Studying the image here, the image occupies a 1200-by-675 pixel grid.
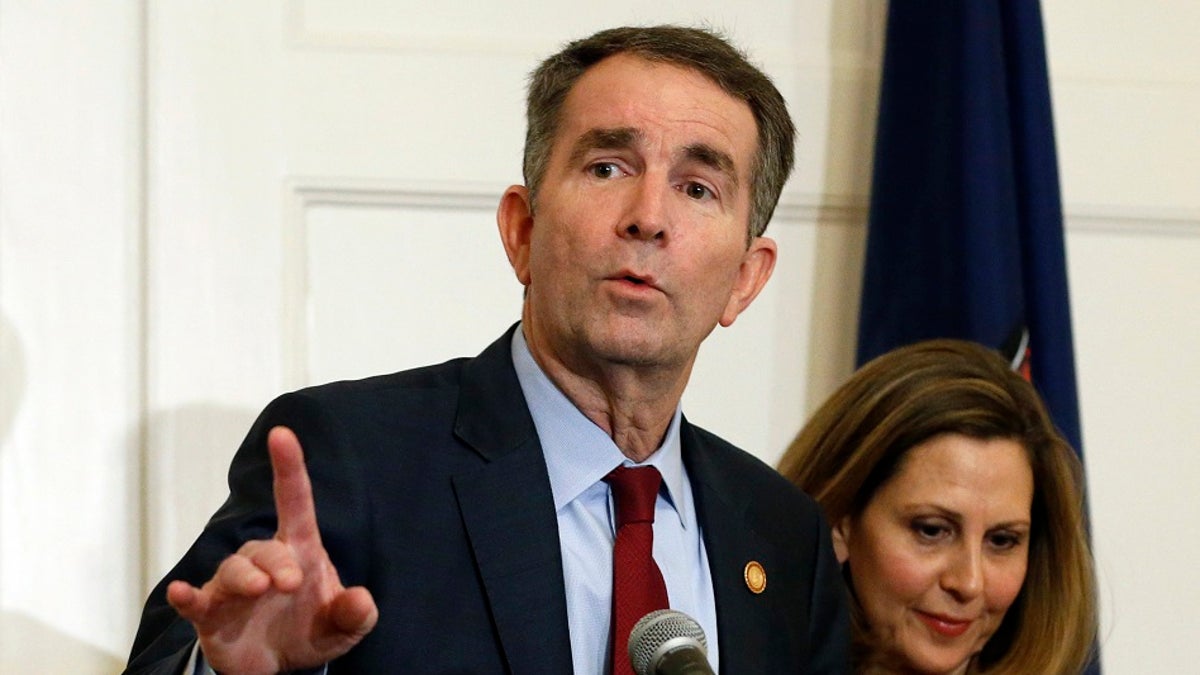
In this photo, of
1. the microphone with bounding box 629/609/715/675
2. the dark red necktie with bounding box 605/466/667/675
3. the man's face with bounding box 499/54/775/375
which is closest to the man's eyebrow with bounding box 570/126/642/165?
the man's face with bounding box 499/54/775/375

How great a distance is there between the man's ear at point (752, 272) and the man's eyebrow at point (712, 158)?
0.14 meters

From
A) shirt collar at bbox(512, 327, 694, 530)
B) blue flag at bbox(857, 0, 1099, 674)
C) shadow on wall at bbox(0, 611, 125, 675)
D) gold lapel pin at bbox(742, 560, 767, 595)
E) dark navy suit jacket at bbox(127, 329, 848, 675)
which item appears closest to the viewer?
dark navy suit jacket at bbox(127, 329, 848, 675)

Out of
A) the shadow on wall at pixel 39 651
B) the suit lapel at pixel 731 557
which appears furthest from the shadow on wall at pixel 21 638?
the suit lapel at pixel 731 557

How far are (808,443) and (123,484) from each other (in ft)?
3.57

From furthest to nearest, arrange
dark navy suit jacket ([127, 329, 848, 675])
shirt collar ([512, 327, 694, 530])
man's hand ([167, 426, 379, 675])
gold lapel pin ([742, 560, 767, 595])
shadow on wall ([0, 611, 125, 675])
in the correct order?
shadow on wall ([0, 611, 125, 675]) < gold lapel pin ([742, 560, 767, 595]) < shirt collar ([512, 327, 694, 530]) < dark navy suit jacket ([127, 329, 848, 675]) < man's hand ([167, 426, 379, 675])

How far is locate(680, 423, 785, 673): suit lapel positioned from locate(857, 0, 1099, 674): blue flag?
0.79 metres

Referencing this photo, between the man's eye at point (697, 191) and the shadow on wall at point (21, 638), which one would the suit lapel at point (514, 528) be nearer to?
the man's eye at point (697, 191)

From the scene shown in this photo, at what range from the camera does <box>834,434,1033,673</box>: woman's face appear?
243cm

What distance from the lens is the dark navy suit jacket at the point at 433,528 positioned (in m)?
1.67

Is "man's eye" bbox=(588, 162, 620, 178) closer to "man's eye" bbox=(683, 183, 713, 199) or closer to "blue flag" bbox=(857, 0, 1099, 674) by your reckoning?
"man's eye" bbox=(683, 183, 713, 199)

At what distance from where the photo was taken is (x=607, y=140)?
6.27 feet

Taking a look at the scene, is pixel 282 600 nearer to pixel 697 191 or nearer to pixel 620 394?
pixel 620 394

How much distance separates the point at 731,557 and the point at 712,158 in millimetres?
486

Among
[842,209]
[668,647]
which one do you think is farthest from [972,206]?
[668,647]
